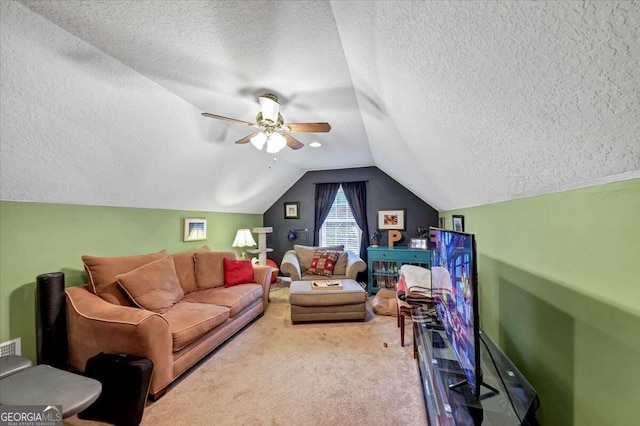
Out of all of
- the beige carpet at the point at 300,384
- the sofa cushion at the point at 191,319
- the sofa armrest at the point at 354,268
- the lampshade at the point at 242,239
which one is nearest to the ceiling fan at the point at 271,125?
the sofa cushion at the point at 191,319

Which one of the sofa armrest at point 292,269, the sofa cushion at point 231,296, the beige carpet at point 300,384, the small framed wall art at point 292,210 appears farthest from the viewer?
the small framed wall art at point 292,210

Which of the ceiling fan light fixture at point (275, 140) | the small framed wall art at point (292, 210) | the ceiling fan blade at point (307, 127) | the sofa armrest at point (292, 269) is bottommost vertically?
the sofa armrest at point (292, 269)

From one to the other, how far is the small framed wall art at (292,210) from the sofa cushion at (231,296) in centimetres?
221

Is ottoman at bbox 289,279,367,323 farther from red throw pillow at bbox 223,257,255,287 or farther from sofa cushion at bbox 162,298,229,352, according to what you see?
sofa cushion at bbox 162,298,229,352

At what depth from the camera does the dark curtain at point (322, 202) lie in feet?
16.5

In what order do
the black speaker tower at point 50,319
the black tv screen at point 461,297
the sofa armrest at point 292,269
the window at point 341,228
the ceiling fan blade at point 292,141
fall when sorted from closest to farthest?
the black tv screen at point 461,297 → the black speaker tower at point 50,319 → the ceiling fan blade at point 292,141 → the sofa armrest at point 292,269 → the window at point 341,228

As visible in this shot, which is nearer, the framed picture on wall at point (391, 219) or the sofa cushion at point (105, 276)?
the sofa cushion at point (105, 276)

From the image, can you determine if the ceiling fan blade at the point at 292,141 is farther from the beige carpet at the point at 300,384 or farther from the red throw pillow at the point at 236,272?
the beige carpet at the point at 300,384

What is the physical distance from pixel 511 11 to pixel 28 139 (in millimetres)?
2761

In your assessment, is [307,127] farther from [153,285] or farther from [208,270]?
[208,270]

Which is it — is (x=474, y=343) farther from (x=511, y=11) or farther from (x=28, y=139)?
(x=28, y=139)

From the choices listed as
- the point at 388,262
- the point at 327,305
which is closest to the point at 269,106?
the point at 327,305

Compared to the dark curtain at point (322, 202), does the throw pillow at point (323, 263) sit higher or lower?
lower

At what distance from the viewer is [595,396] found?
2.79ft
